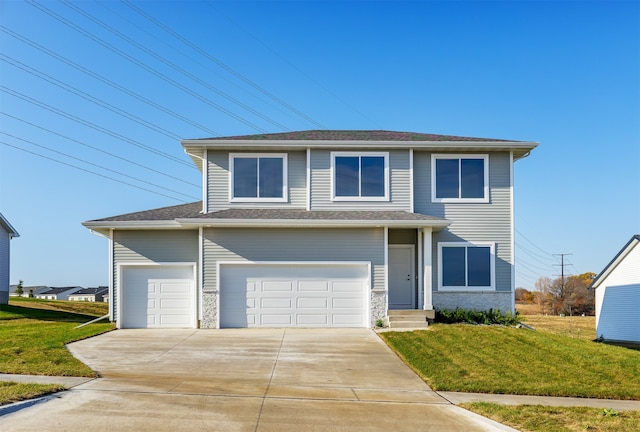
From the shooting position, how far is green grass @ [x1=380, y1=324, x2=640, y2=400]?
10664 mm

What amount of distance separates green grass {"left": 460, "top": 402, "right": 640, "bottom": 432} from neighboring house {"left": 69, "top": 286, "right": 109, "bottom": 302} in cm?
7930

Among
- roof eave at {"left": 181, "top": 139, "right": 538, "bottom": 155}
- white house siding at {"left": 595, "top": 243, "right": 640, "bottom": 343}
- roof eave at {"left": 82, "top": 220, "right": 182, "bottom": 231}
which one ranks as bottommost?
white house siding at {"left": 595, "top": 243, "right": 640, "bottom": 343}

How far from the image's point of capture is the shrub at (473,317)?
60.8 feet

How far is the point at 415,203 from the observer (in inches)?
771

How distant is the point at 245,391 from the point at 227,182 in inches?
417

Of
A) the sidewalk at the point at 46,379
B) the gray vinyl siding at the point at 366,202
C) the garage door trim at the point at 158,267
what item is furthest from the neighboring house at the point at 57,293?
the sidewalk at the point at 46,379

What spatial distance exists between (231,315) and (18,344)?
6112mm

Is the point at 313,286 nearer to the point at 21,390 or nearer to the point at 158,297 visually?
the point at 158,297

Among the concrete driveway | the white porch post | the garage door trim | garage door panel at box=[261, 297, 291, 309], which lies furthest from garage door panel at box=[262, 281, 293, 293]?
the white porch post

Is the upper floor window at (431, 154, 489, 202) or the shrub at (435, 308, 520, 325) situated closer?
the shrub at (435, 308, 520, 325)

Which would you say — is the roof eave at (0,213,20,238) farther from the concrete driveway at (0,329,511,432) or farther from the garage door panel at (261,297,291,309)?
the garage door panel at (261,297,291,309)

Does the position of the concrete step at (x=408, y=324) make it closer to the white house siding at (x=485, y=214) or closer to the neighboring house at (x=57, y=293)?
the white house siding at (x=485, y=214)

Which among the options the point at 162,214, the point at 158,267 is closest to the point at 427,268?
the point at 158,267

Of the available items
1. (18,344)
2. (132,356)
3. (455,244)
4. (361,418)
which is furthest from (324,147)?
(361,418)
